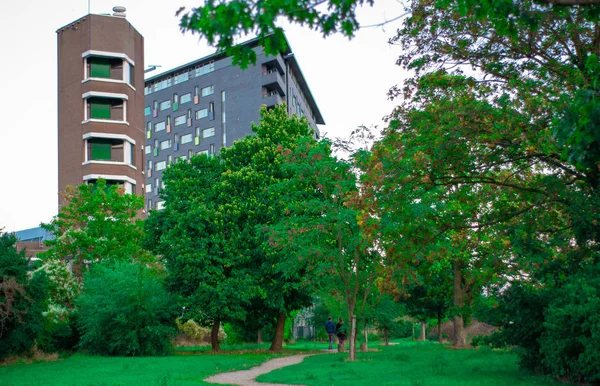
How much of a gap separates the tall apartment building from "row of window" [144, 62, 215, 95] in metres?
34.3

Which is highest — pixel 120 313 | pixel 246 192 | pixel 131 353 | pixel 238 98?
pixel 238 98

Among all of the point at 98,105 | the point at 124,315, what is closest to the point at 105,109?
the point at 98,105

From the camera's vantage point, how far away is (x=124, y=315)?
31094mm

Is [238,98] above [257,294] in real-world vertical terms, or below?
above

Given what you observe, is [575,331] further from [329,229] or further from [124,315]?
[124,315]

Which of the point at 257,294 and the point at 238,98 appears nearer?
the point at 257,294

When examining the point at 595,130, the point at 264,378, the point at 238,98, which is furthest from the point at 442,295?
the point at 238,98

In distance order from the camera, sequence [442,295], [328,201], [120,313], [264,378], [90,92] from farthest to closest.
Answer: [90,92], [442,295], [120,313], [328,201], [264,378]

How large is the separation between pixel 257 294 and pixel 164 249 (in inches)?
214

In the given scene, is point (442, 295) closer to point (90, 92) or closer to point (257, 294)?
point (257, 294)

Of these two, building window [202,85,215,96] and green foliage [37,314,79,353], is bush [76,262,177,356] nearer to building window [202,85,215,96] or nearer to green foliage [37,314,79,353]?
green foliage [37,314,79,353]

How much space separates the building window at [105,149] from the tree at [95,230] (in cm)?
830

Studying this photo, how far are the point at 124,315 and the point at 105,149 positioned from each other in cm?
2850

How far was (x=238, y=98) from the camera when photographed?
277ft
